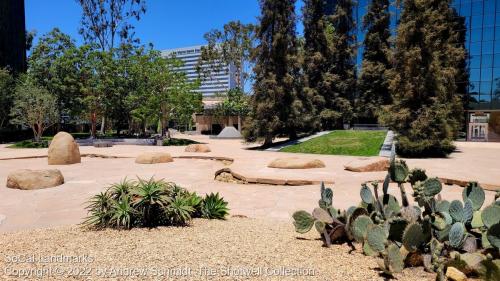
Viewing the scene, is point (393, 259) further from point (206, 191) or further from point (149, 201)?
point (206, 191)

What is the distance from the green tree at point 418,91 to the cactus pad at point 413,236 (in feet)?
52.9

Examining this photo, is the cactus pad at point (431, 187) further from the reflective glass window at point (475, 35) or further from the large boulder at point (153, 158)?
the reflective glass window at point (475, 35)

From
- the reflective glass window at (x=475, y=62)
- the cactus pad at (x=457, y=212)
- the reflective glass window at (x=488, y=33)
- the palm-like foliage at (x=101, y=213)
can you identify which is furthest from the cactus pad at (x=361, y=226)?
the reflective glass window at (x=488, y=33)

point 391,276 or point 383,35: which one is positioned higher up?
point 383,35

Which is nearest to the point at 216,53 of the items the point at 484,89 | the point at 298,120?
the point at 298,120

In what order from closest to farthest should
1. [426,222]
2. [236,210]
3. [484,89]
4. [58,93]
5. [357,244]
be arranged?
[426,222], [357,244], [236,210], [58,93], [484,89]

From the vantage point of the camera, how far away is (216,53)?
49375mm

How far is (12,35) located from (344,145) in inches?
1617

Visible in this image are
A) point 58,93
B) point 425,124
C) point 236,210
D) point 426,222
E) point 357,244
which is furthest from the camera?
point 58,93

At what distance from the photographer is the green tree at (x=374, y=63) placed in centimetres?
3553

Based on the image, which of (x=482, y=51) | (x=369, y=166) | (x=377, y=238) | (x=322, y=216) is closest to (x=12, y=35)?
(x=369, y=166)

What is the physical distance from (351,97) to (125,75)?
76.4 feet

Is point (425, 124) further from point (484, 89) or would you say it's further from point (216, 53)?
point (216, 53)

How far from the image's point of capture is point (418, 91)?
19328mm
